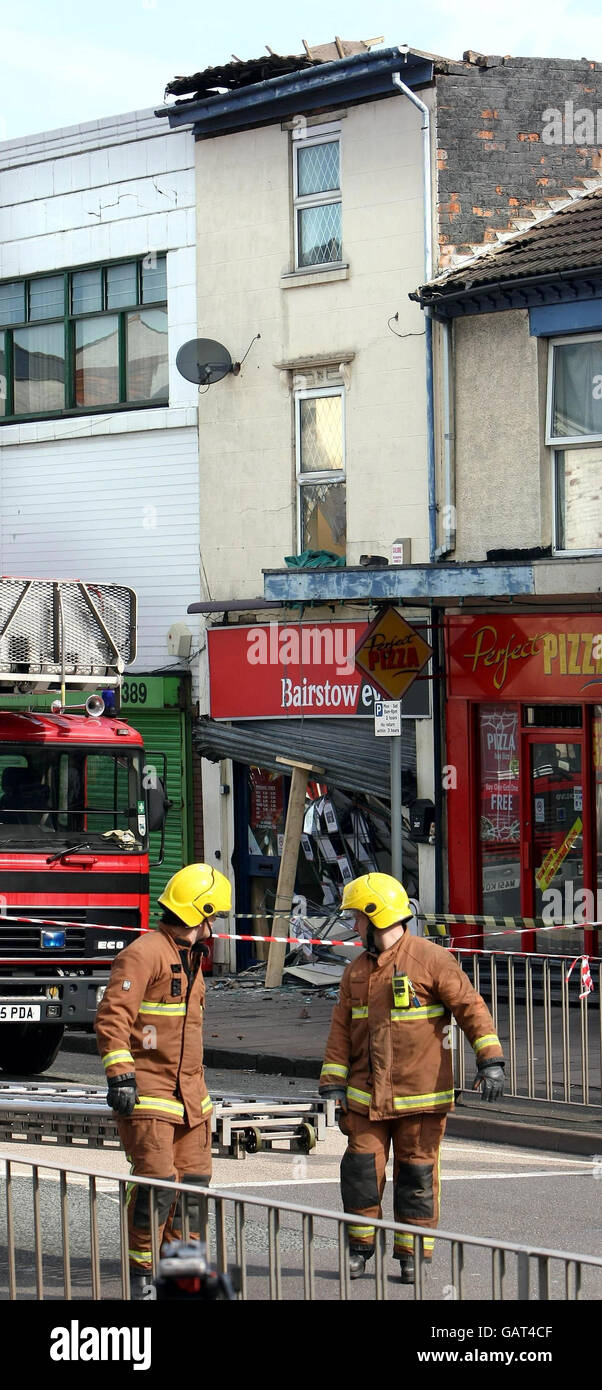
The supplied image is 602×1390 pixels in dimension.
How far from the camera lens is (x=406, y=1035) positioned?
7.50m

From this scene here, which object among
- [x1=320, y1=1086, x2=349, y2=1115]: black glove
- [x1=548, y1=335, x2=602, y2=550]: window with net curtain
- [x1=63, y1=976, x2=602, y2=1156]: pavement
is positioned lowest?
[x1=63, y1=976, x2=602, y2=1156]: pavement

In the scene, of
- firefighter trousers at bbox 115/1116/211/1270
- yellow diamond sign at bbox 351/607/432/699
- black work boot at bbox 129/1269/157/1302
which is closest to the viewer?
firefighter trousers at bbox 115/1116/211/1270

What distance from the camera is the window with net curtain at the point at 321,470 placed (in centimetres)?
1886

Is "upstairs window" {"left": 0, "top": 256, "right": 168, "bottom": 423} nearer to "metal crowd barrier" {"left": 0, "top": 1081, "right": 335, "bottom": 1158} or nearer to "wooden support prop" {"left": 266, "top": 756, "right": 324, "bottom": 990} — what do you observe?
"wooden support prop" {"left": 266, "top": 756, "right": 324, "bottom": 990}

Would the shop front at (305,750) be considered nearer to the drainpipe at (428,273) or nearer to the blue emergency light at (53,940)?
the drainpipe at (428,273)

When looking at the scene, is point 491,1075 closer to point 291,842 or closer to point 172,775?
point 291,842

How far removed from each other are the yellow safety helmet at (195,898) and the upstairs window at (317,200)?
12.6 metres

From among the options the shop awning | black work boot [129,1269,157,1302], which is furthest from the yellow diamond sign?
black work boot [129,1269,157,1302]

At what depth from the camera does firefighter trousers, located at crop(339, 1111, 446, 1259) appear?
746cm

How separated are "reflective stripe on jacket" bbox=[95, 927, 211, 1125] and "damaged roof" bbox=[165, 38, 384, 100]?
14.1m

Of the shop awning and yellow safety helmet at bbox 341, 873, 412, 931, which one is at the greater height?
the shop awning

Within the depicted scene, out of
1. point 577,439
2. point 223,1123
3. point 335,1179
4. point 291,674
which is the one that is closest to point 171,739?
point 291,674

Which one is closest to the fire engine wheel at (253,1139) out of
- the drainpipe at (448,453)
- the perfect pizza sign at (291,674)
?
the perfect pizza sign at (291,674)
